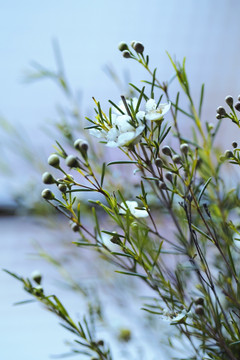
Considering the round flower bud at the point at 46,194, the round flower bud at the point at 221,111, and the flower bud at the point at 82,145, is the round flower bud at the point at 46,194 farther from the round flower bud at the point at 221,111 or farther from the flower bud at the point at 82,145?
the round flower bud at the point at 221,111

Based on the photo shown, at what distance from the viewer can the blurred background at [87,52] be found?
5.32ft

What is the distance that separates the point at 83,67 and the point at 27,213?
42.9 inches

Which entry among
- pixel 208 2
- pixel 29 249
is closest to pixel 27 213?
pixel 29 249

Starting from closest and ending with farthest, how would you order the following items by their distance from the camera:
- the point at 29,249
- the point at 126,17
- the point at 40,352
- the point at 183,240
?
the point at 183,240 → the point at 40,352 → the point at 29,249 → the point at 126,17

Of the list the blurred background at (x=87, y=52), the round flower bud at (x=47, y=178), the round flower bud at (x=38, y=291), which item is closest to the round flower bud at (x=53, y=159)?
the round flower bud at (x=47, y=178)

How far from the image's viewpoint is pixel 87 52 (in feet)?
5.90

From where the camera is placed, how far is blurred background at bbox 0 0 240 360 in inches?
63.9

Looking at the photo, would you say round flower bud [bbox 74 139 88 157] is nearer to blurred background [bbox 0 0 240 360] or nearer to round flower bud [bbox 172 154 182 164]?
round flower bud [bbox 172 154 182 164]

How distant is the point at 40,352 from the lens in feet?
3.41

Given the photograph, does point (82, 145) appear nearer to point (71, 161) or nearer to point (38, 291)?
point (71, 161)

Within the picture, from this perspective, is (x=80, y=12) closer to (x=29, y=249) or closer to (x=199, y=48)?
(x=199, y=48)

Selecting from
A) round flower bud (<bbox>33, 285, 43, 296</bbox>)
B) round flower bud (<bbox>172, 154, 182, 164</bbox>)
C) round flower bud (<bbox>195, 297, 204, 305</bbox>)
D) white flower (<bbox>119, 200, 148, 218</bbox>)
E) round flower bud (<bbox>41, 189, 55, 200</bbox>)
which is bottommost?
round flower bud (<bbox>195, 297, 204, 305</bbox>)

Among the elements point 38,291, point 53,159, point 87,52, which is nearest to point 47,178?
point 53,159

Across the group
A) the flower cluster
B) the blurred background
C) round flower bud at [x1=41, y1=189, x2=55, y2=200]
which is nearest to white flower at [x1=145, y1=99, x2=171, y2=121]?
the flower cluster
